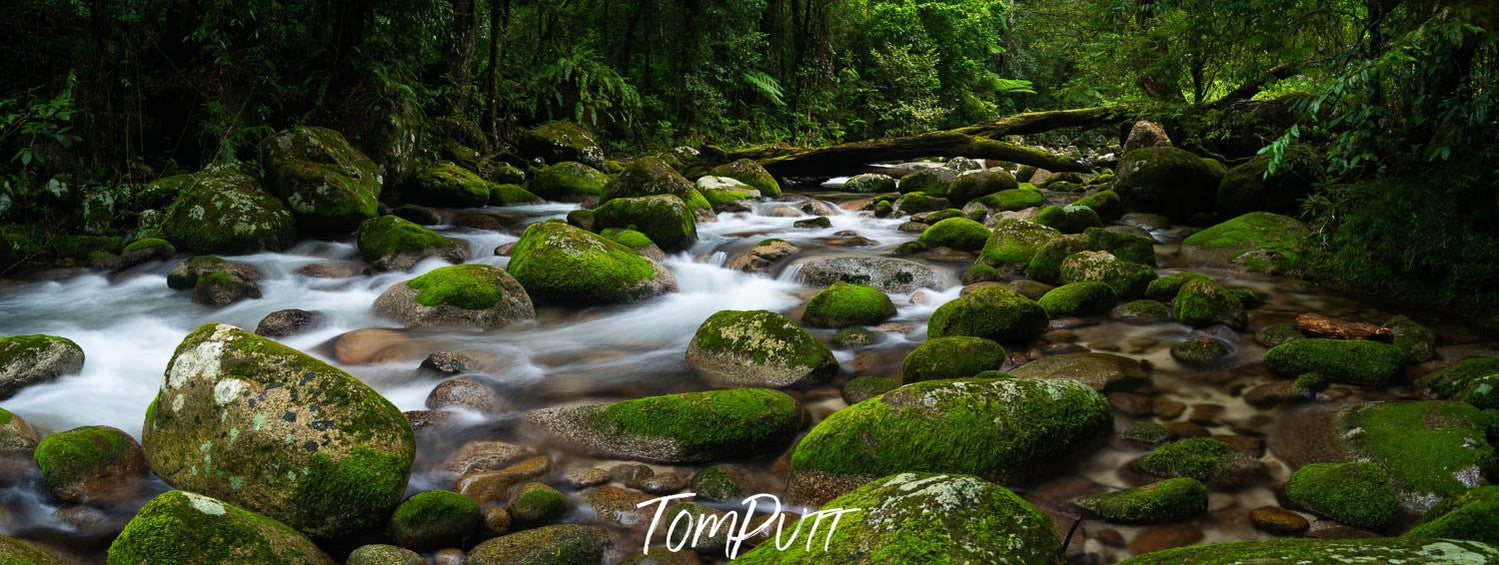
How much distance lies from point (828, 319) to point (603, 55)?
14.4 metres

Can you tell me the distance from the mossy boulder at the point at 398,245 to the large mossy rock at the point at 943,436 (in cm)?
644

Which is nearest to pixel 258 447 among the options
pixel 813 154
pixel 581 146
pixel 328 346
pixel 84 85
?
pixel 328 346

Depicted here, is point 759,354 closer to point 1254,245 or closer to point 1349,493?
point 1349,493

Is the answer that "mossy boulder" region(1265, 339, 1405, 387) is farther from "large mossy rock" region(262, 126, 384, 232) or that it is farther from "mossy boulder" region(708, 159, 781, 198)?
"mossy boulder" region(708, 159, 781, 198)

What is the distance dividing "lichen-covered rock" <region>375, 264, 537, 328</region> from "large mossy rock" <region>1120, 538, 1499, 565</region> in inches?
232

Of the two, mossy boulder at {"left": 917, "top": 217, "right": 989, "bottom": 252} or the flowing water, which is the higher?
mossy boulder at {"left": 917, "top": 217, "right": 989, "bottom": 252}

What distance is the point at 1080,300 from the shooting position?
23.1ft

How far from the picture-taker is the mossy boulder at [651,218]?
33.9 ft

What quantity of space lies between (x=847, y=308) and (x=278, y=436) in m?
4.55

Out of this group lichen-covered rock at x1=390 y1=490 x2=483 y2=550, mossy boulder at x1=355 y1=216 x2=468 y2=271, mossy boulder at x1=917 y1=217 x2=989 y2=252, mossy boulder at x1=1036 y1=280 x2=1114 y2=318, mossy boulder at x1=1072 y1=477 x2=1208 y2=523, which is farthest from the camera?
mossy boulder at x1=917 y1=217 x2=989 y2=252

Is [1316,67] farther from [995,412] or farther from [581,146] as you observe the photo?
[581,146]

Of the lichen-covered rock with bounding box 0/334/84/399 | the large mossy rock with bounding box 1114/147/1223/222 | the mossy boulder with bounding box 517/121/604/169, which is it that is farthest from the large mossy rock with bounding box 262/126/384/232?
the large mossy rock with bounding box 1114/147/1223/222

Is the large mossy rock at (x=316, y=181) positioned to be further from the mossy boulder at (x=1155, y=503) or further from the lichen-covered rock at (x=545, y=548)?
the mossy boulder at (x=1155, y=503)

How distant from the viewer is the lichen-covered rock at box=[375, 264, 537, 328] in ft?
23.5
